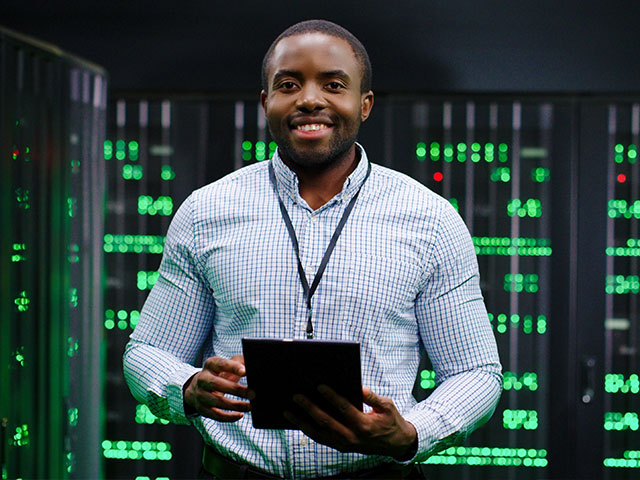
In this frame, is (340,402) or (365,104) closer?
(340,402)

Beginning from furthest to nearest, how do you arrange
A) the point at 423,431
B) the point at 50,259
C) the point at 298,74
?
the point at 50,259
the point at 298,74
the point at 423,431

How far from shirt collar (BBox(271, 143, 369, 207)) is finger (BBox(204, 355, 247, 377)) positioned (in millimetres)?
366

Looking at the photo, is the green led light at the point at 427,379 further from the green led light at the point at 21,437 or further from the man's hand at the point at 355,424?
the man's hand at the point at 355,424

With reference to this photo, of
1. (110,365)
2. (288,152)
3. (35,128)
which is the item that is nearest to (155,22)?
(35,128)

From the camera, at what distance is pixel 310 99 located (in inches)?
52.9

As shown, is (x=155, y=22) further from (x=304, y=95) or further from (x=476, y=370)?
(x=476, y=370)

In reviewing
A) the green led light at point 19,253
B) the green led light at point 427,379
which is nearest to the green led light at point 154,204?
the green led light at point 19,253

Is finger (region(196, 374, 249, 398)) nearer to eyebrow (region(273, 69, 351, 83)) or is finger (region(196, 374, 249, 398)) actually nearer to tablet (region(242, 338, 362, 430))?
tablet (region(242, 338, 362, 430))

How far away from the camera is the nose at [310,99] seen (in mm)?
1344

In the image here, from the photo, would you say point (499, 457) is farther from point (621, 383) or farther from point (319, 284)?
point (319, 284)

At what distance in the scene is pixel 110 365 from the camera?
3.25 metres

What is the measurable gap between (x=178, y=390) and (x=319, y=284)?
0.30 m

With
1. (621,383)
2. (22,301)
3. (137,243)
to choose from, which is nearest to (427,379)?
(621,383)

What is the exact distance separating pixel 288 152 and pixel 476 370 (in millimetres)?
508
